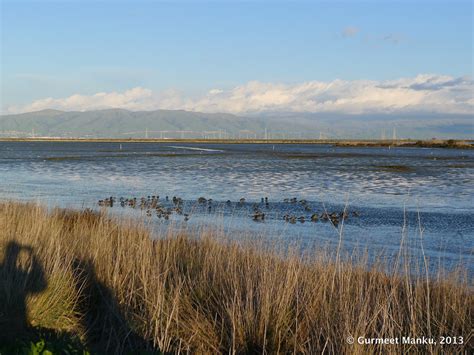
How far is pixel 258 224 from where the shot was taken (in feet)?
65.5

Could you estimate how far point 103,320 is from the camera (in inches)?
329

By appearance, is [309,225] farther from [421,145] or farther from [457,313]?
[421,145]

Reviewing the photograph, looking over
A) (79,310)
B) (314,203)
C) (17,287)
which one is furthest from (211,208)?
(17,287)

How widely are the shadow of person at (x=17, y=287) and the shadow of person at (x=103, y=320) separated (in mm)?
696

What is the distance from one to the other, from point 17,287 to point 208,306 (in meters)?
2.50

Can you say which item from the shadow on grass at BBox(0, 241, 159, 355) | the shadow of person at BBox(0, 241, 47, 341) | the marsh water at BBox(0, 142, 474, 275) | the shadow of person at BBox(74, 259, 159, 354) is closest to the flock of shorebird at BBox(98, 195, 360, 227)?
the marsh water at BBox(0, 142, 474, 275)

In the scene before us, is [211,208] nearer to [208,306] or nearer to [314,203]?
[314,203]

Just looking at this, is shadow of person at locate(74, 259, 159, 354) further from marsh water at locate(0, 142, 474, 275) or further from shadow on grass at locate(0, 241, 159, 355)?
marsh water at locate(0, 142, 474, 275)

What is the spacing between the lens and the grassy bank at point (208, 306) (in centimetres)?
697

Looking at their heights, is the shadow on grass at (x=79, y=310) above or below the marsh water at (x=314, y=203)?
above

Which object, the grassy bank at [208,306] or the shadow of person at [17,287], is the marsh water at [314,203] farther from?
the shadow of person at [17,287]

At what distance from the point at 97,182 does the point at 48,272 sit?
29634 mm

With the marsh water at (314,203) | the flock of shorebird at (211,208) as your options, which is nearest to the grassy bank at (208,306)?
the marsh water at (314,203)

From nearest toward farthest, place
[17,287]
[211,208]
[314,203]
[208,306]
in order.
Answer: [17,287] < [208,306] < [211,208] < [314,203]
